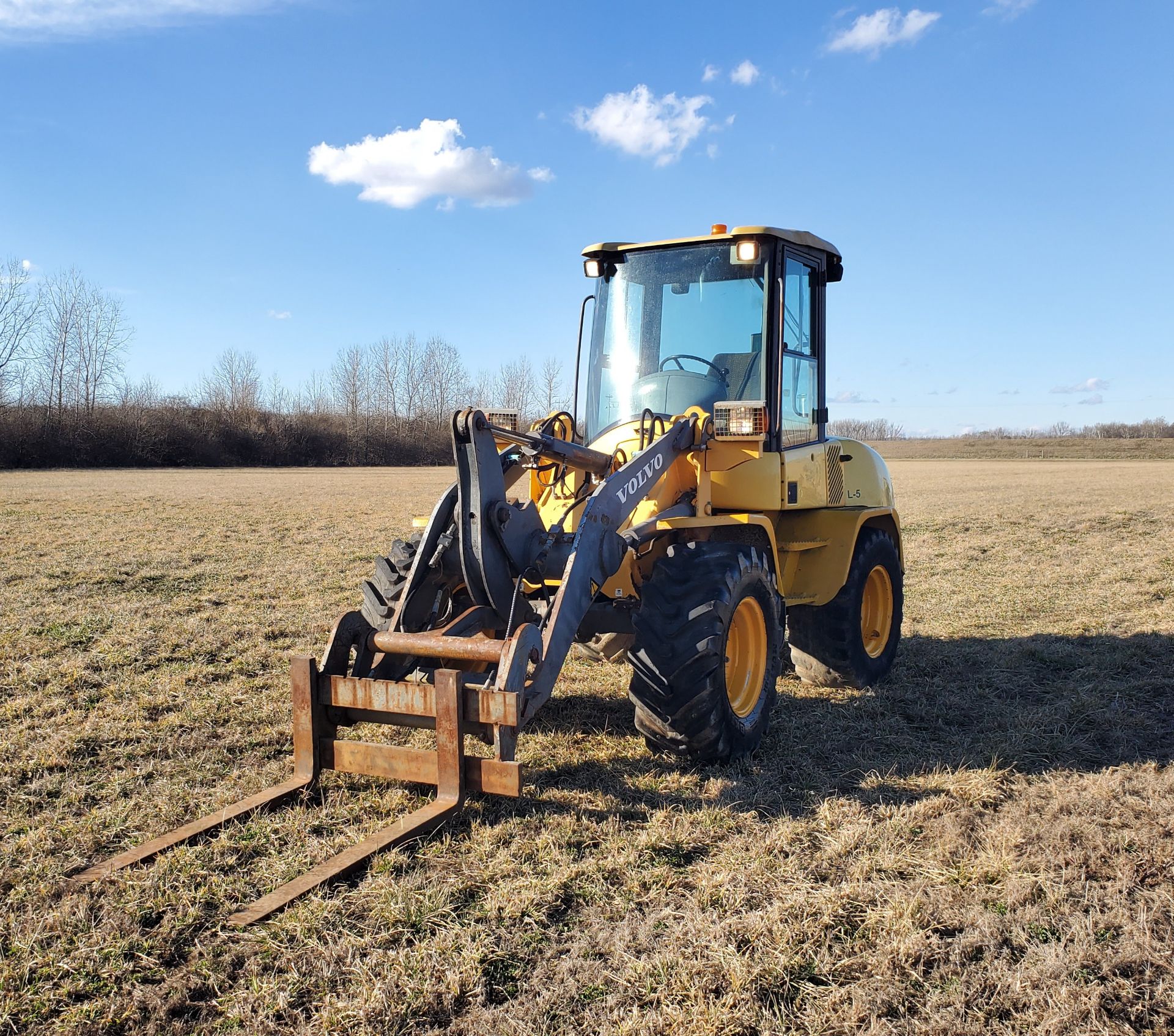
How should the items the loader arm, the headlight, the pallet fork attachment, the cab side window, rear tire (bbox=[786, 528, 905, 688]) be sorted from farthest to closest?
rear tire (bbox=[786, 528, 905, 688]) → the cab side window → the headlight → the loader arm → the pallet fork attachment

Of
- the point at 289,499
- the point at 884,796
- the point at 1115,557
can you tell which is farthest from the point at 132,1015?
the point at 289,499

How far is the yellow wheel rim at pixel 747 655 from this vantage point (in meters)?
5.82

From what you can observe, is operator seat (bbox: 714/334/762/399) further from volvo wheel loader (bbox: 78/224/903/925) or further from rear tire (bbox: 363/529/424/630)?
rear tire (bbox: 363/529/424/630)

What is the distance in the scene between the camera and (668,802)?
16.1 feet

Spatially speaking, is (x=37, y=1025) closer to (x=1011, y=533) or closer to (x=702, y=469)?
(x=702, y=469)

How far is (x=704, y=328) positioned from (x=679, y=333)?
173 mm

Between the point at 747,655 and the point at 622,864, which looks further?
the point at 747,655

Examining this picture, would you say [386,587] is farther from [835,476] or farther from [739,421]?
[835,476]

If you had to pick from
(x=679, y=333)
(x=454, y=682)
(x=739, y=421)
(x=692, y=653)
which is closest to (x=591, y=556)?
(x=692, y=653)

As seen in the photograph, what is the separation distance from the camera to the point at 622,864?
4219 mm

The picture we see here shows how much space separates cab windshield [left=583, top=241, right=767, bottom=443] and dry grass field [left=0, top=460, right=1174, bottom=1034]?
218 cm

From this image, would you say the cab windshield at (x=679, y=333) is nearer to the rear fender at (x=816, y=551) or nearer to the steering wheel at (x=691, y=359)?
the steering wheel at (x=691, y=359)

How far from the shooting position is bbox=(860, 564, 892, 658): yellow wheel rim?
7.93 m

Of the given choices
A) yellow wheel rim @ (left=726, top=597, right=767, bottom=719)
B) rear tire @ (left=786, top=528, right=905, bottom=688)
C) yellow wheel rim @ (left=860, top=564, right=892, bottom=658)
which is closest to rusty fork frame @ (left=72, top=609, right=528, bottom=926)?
yellow wheel rim @ (left=726, top=597, right=767, bottom=719)
